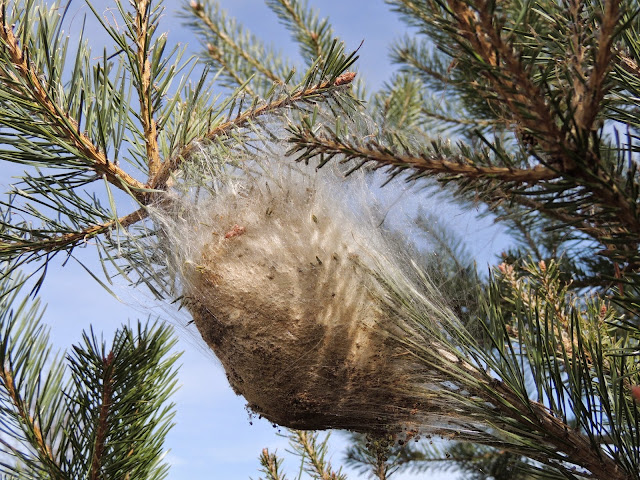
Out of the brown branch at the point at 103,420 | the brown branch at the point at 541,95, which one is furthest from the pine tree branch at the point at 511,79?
the brown branch at the point at 103,420

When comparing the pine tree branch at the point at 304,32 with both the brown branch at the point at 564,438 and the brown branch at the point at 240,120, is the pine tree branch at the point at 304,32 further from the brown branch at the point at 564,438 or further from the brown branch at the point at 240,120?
the brown branch at the point at 564,438

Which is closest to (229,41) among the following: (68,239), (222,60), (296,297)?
(222,60)

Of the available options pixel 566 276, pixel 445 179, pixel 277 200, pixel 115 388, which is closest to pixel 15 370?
pixel 115 388

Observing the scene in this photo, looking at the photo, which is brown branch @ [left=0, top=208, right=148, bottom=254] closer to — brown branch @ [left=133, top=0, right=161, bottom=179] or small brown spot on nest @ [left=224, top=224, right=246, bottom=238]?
brown branch @ [left=133, top=0, right=161, bottom=179]

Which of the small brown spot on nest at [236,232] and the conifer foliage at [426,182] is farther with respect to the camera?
the small brown spot on nest at [236,232]

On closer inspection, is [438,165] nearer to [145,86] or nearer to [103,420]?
[145,86]

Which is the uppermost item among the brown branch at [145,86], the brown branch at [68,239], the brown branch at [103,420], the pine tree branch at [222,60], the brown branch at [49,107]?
the pine tree branch at [222,60]

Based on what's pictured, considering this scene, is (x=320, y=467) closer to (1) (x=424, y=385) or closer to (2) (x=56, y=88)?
(1) (x=424, y=385)

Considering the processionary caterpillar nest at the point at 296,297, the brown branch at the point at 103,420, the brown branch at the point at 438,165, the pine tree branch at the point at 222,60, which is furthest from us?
the pine tree branch at the point at 222,60
